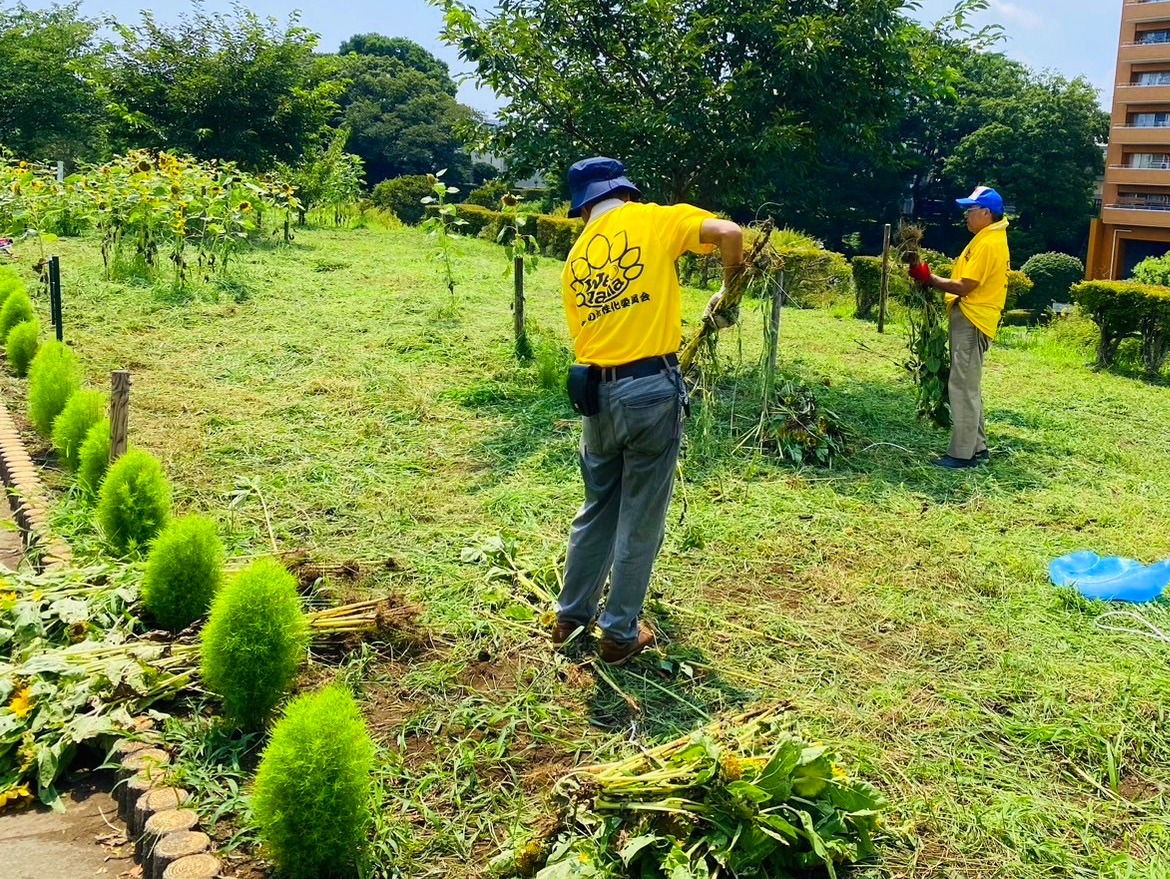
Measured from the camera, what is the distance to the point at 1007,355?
38.1ft

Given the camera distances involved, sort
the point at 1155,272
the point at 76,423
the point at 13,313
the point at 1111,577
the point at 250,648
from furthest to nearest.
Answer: the point at 1155,272 < the point at 13,313 < the point at 76,423 < the point at 1111,577 < the point at 250,648

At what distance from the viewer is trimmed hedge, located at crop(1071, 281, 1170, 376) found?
1049 centimetres

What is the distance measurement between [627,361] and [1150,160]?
161 feet

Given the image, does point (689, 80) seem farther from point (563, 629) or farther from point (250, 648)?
point (250, 648)

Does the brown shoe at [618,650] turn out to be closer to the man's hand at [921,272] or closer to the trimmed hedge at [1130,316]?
the man's hand at [921,272]

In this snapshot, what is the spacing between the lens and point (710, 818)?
277 centimetres

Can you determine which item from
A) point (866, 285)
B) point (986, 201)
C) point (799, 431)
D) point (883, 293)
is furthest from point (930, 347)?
point (866, 285)

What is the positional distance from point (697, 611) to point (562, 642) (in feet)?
2.26

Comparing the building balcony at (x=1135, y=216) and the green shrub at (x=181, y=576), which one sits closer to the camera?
the green shrub at (x=181, y=576)

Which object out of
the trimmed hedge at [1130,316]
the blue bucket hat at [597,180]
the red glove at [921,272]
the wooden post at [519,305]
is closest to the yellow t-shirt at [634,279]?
the blue bucket hat at [597,180]

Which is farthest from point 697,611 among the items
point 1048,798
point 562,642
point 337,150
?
point 337,150

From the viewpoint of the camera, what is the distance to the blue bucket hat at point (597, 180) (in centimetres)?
387

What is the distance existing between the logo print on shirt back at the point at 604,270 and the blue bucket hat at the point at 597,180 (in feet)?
0.64

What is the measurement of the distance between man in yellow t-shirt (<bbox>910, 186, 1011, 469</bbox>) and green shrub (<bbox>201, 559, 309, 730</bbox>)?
482cm
